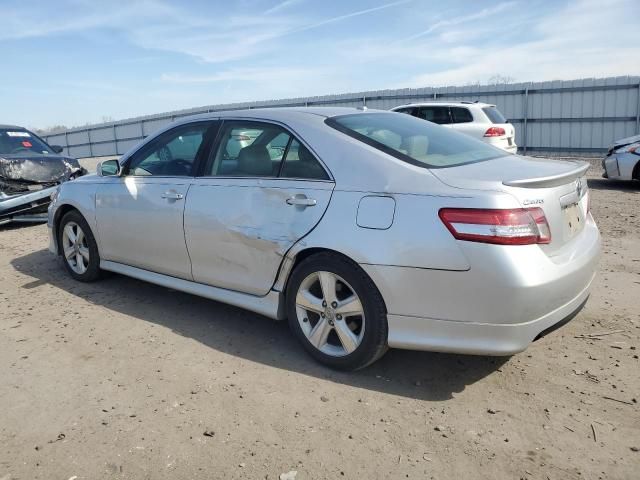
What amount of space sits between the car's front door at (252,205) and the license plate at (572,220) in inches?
53.5

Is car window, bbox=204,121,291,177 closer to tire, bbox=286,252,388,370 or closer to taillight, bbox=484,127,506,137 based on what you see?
tire, bbox=286,252,388,370

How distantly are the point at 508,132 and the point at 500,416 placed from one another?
10333 millimetres

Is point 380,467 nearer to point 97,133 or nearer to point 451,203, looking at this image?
point 451,203

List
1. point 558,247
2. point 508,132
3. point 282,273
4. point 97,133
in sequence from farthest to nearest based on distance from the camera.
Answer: point 97,133
point 508,132
point 282,273
point 558,247

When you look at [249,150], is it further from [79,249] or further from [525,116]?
[525,116]

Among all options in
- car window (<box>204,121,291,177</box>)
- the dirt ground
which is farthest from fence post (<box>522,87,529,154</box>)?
car window (<box>204,121,291,177</box>)

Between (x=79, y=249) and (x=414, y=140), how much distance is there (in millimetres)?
3455

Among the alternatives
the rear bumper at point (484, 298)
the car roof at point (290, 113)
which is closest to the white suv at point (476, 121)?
the car roof at point (290, 113)

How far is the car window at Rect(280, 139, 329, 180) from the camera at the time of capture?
354 cm

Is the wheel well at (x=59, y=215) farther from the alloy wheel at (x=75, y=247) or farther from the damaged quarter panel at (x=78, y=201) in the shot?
the alloy wheel at (x=75, y=247)

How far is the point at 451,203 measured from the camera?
2.97 metres

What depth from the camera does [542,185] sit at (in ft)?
10.0

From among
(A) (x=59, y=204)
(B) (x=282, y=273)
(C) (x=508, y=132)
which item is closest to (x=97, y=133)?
(C) (x=508, y=132)

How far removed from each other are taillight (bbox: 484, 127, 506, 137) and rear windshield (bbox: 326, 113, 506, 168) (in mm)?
8222
